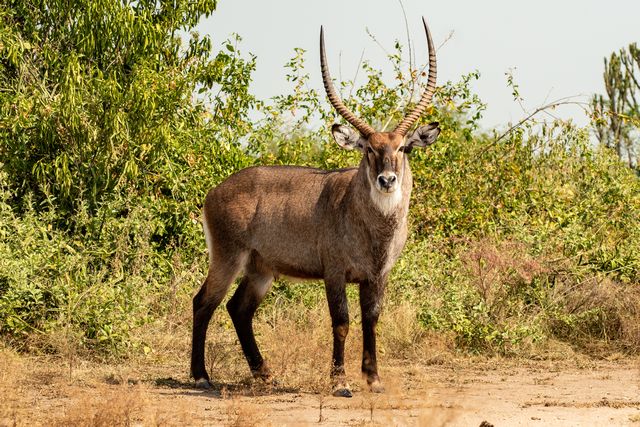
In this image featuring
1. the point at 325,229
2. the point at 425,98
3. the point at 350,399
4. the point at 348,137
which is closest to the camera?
the point at 350,399

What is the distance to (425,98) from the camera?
843cm

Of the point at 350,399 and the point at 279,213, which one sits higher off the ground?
the point at 279,213

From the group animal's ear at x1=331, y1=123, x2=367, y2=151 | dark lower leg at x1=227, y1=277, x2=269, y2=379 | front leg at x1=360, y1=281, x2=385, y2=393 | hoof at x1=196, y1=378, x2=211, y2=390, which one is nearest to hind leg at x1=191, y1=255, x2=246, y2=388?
hoof at x1=196, y1=378, x2=211, y2=390

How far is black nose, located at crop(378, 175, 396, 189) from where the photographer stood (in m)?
7.56

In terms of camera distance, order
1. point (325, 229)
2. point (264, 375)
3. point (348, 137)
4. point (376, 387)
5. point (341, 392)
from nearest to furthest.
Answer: point (341, 392), point (376, 387), point (348, 137), point (325, 229), point (264, 375)

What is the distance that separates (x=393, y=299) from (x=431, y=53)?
2.73 meters

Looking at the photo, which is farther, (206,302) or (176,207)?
(176,207)

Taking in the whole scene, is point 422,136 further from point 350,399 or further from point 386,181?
point 350,399

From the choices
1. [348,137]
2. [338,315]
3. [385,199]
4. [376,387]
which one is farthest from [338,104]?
[376,387]

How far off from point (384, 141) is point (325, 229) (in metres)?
0.83

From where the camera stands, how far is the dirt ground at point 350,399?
6.55 meters

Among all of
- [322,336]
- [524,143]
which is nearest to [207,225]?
[322,336]

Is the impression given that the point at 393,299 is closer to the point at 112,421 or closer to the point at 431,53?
the point at 431,53

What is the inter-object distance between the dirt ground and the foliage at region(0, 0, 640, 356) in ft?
1.83
